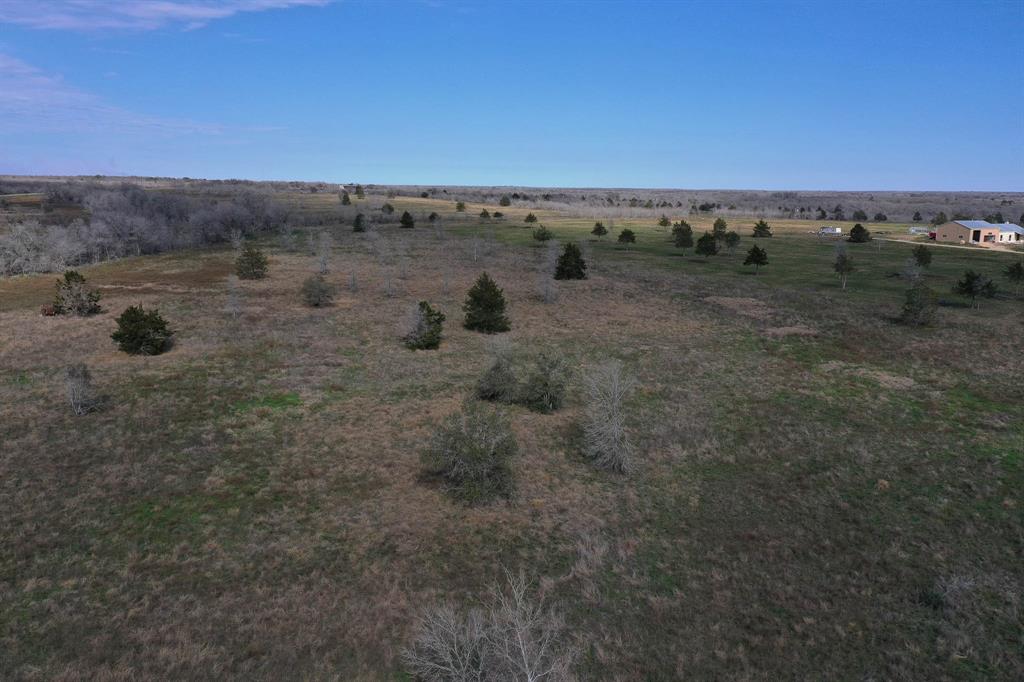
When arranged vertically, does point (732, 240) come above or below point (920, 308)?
above

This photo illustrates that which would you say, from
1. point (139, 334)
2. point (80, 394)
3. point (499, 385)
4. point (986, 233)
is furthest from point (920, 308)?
point (986, 233)

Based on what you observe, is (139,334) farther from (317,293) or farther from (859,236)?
(859,236)

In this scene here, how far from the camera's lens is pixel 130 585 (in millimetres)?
10977

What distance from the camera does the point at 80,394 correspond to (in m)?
18.5

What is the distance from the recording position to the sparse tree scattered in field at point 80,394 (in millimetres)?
18438

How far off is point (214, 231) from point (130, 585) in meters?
73.9

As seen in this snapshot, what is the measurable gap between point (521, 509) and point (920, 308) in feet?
101

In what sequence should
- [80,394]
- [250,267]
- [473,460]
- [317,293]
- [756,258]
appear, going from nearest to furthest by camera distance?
[473,460] < [80,394] < [317,293] < [250,267] < [756,258]

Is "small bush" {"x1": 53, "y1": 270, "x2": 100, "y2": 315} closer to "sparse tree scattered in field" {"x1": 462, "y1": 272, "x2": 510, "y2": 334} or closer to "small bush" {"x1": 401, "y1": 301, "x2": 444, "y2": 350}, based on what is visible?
"small bush" {"x1": 401, "y1": 301, "x2": 444, "y2": 350}

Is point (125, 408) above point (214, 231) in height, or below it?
below

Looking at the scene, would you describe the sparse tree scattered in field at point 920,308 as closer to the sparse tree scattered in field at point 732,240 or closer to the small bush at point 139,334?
the sparse tree scattered in field at point 732,240

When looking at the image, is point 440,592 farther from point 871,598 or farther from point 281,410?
point 281,410

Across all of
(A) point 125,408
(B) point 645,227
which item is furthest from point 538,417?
A: (B) point 645,227

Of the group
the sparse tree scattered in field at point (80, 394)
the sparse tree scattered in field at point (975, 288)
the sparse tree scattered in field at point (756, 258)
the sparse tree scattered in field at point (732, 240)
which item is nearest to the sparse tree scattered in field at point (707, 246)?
the sparse tree scattered in field at point (732, 240)
